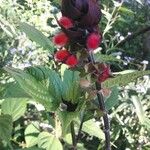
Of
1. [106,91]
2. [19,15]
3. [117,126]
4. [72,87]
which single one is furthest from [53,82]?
[19,15]

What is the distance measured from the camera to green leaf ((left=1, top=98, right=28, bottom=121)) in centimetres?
161

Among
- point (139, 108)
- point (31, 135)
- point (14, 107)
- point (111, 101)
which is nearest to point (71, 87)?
point (111, 101)

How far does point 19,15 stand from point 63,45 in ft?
5.46

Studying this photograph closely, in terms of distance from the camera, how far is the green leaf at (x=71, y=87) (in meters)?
1.18

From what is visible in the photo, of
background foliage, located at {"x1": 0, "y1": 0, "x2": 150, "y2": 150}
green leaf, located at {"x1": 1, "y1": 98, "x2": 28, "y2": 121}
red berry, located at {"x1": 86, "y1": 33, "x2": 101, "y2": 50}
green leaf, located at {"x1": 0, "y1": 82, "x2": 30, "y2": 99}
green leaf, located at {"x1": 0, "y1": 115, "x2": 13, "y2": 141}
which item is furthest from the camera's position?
green leaf, located at {"x1": 1, "y1": 98, "x2": 28, "y2": 121}

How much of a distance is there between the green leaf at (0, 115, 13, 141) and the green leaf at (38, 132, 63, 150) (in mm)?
96

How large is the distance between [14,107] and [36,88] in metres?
0.51

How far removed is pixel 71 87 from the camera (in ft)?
3.92

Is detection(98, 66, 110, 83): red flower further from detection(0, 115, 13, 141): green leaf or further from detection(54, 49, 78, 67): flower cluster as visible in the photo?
detection(0, 115, 13, 141): green leaf

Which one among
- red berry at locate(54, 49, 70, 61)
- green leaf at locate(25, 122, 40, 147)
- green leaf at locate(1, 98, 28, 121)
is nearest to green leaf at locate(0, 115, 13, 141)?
green leaf at locate(1, 98, 28, 121)

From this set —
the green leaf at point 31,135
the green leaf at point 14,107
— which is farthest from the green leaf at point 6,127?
the green leaf at point 31,135

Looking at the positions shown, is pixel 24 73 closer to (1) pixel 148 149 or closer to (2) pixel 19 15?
(1) pixel 148 149

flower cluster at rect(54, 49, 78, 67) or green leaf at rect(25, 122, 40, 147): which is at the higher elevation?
flower cluster at rect(54, 49, 78, 67)

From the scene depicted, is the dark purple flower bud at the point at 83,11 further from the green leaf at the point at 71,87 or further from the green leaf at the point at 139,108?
the green leaf at the point at 139,108
